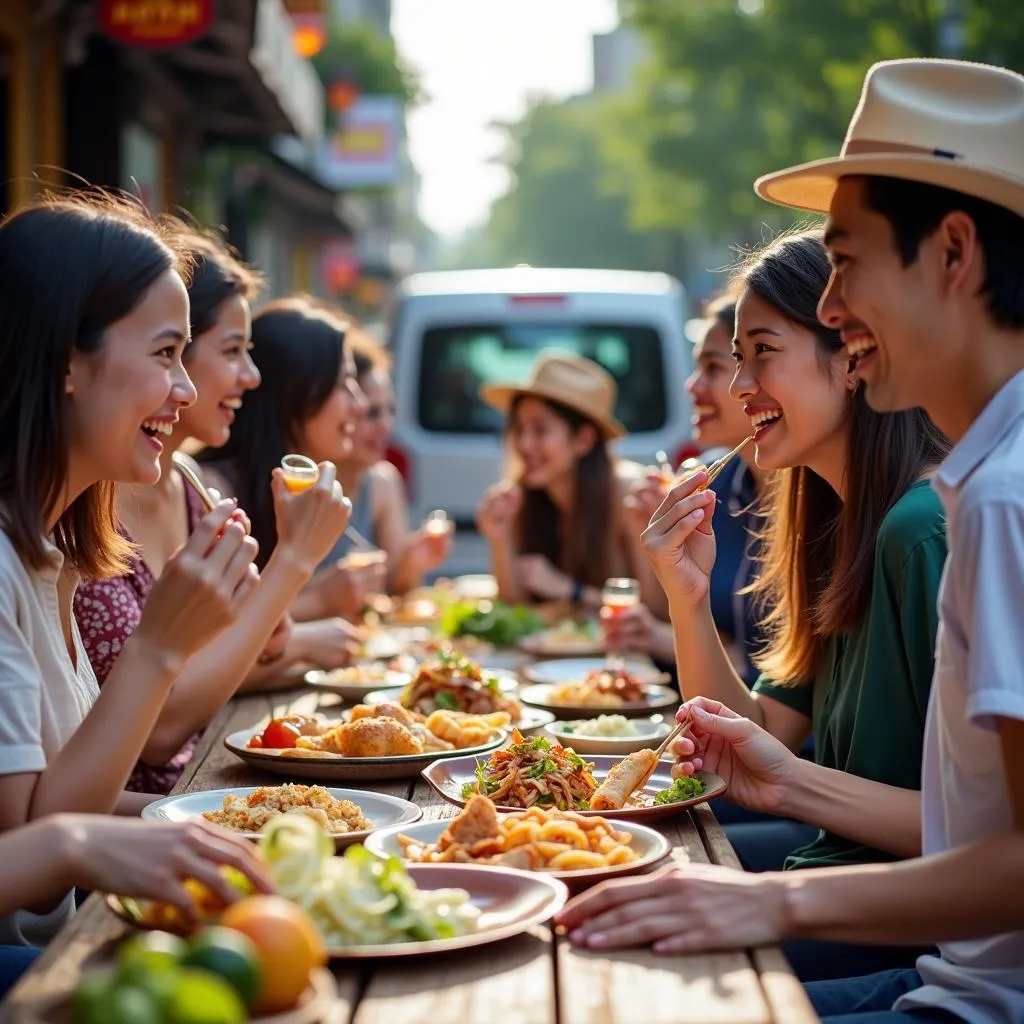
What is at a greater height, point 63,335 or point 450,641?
point 63,335

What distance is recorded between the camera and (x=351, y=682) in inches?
171

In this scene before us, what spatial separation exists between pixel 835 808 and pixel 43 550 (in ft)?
5.09

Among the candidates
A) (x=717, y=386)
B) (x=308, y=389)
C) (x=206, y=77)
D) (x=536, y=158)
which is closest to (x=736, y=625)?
(x=717, y=386)

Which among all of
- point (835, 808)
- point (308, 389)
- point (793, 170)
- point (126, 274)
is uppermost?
point (793, 170)

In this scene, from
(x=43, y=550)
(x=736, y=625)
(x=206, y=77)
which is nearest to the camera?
(x=43, y=550)

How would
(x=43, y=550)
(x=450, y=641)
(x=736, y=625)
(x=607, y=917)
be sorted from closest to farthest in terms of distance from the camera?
1. (x=607, y=917)
2. (x=43, y=550)
3. (x=736, y=625)
4. (x=450, y=641)

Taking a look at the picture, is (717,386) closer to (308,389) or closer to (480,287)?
(308,389)

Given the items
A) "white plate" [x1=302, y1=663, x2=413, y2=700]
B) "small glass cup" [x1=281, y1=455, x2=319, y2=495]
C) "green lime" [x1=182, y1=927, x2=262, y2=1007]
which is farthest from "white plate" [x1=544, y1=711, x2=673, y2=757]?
"green lime" [x1=182, y1=927, x2=262, y2=1007]

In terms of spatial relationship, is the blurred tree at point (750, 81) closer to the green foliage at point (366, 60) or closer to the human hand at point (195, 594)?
the green foliage at point (366, 60)

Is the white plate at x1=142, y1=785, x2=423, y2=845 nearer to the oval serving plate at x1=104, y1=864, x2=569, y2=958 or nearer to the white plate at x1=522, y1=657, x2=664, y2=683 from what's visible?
the oval serving plate at x1=104, y1=864, x2=569, y2=958

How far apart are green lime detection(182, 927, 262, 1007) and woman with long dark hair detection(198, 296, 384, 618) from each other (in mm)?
3544

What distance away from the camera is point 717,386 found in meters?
5.20

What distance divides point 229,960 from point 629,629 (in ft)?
11.5

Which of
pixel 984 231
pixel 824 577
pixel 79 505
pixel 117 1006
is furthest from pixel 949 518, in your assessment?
pixel 79 505
